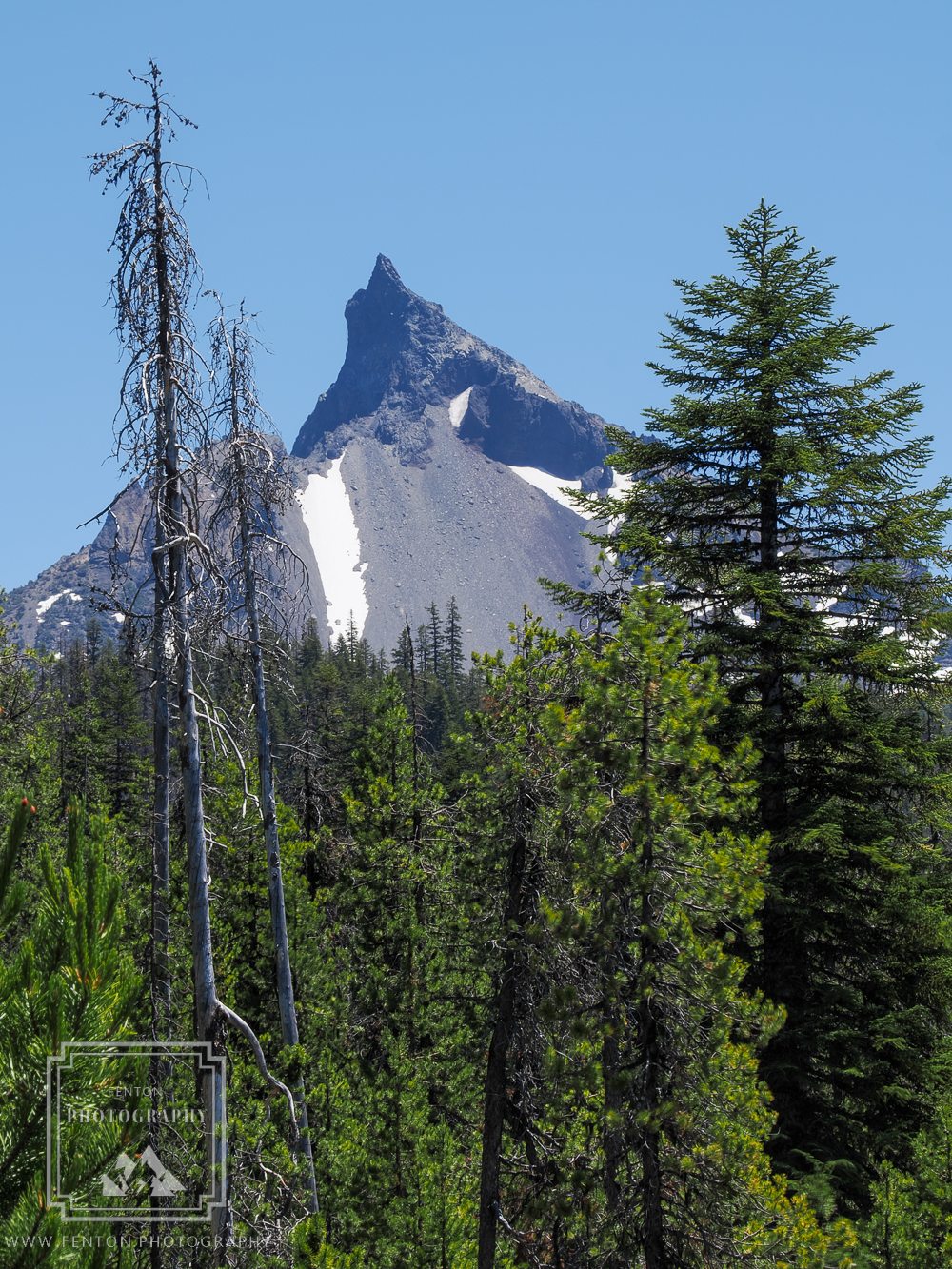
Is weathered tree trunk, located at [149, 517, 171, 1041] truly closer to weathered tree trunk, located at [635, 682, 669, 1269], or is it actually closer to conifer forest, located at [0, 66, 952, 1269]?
conifer forest, located at [0, 66, 952, 1269]

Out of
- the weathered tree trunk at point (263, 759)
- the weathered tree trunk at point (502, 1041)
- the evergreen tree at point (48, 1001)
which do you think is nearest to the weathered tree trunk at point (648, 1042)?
the weathered tree trunk at point (502, 1041)

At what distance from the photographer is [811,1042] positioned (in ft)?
49.3

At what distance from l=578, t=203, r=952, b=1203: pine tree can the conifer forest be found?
3.0 inches

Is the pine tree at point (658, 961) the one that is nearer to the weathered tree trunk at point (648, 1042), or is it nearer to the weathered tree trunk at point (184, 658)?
the weathered tree trunk at point (648, 1042)

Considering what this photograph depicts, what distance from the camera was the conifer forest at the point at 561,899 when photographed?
7.67 m

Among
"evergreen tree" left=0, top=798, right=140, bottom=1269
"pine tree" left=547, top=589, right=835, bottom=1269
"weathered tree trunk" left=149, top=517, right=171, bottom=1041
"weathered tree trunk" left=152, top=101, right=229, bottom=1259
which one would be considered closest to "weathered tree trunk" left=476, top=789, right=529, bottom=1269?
"pine tree" left=547, top=589, right=835, bottom=1269

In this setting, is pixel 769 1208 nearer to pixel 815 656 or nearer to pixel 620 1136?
pixel 620 1136

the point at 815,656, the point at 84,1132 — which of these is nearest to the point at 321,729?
the point at 815,656

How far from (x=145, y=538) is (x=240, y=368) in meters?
5.92

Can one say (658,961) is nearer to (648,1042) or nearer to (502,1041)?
(648,1042)

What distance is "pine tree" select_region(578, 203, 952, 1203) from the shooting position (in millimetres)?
15320

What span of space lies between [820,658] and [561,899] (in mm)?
9199

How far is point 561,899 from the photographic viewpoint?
921 centimetres

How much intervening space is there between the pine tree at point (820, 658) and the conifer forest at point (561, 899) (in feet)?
0.25
